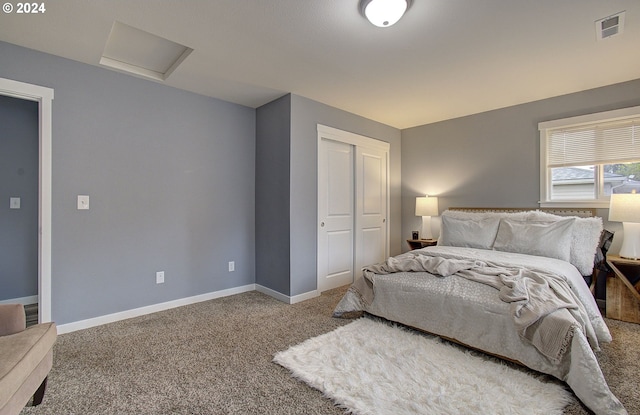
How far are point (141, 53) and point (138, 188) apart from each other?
126 cm

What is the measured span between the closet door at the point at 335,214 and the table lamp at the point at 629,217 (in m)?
2.75

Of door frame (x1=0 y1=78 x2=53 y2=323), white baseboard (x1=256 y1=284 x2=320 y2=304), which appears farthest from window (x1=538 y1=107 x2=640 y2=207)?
door frame (x1=0 y1=78 x2=53 y2=323)

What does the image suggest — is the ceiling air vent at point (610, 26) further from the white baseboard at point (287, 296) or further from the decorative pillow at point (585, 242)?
the white baseboard at point (287, 296)

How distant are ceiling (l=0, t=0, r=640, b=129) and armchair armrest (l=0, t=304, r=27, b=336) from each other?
189cm

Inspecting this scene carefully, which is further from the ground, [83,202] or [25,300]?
[83,202]

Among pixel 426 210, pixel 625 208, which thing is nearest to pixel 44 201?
pixel 426 210

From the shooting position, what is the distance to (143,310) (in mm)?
3074

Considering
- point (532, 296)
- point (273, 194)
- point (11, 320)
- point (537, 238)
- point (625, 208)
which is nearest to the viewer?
point (11, 320)

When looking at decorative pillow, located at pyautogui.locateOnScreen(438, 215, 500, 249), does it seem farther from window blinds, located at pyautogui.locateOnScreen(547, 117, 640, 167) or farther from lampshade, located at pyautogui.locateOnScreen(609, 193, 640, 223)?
window blinds, located at pyautogui.locateOnScreen(547, 117, 640, 167)

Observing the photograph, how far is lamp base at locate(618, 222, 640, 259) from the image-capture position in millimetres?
2867

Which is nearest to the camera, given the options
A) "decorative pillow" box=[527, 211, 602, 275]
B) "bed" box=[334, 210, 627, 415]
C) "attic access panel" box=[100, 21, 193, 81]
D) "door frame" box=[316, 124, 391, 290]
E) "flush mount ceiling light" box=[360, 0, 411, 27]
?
"bed" box=[334, 210, 627, 415]

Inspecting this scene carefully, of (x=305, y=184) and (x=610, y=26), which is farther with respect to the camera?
(x=305, y=184)

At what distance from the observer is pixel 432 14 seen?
2.05m

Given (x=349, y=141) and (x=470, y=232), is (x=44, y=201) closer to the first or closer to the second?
(x=349, y=141)
